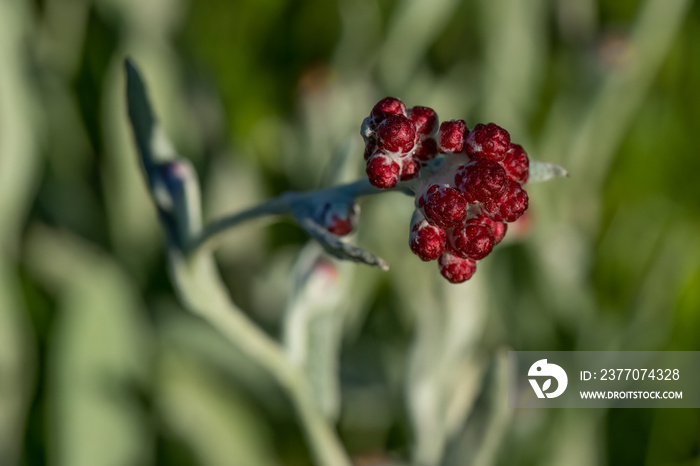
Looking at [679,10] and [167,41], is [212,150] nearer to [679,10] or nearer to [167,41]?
[167,41]

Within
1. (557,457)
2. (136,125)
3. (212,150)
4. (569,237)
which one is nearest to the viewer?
(136,125)

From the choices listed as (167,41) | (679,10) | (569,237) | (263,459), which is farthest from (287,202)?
(679,10)

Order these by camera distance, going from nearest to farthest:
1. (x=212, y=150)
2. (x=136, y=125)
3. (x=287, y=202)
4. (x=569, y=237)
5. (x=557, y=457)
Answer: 1. (x=287, y=202)
2. (x=136, y=125)
3. (x=557, y=457)
4. (x=569, y=237)
5. (x=212, y=150)

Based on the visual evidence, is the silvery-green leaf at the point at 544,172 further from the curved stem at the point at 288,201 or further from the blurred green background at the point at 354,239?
the blurred green background at the point at 354,239

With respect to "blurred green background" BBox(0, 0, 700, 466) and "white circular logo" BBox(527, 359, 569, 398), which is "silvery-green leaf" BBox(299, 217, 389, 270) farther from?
"white circular logo" BBox(527, 359, 569, 398)

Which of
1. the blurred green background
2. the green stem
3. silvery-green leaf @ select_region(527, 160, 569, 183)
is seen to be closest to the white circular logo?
the blurred green background

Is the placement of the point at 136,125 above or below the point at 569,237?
above
